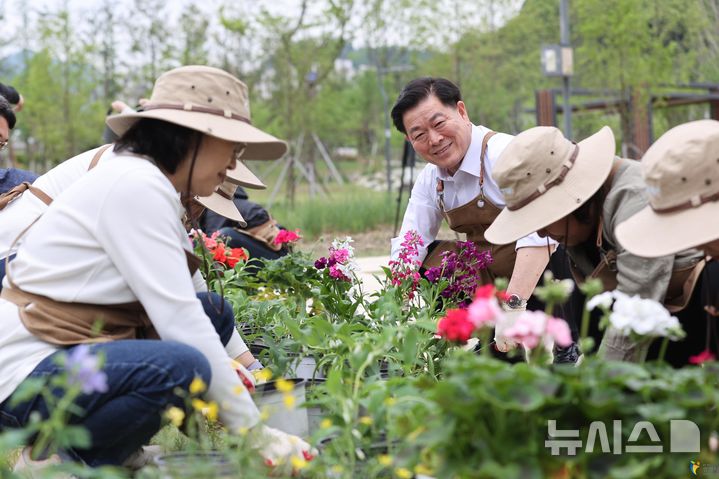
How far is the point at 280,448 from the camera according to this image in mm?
1986

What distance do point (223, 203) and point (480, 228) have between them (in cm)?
101

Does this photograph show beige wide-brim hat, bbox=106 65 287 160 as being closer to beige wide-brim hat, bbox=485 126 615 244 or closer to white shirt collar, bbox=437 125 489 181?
beige wide-brim hat, bbox=485 126 615 244

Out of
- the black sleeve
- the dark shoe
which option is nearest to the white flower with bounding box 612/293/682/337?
the dark shoe

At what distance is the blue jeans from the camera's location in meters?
2.11

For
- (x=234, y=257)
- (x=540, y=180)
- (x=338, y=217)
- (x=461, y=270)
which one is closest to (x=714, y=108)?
(x=338, y=217)

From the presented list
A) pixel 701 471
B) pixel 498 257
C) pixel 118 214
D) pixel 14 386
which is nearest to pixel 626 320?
pixel 701 471

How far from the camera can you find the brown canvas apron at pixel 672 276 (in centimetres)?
236

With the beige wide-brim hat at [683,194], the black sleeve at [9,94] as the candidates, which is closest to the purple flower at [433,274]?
the beige wide-brim hat at [683,194]

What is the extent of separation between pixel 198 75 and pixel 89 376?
38.1 inches

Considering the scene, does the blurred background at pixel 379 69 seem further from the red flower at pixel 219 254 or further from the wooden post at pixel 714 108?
the red flower at pixel 219 254

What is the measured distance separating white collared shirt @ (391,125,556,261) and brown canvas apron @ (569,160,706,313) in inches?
32.0

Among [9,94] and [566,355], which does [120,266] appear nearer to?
[566,355]

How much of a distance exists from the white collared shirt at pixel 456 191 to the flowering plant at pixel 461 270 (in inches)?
6.8

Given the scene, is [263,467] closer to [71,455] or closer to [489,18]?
[71,455]
